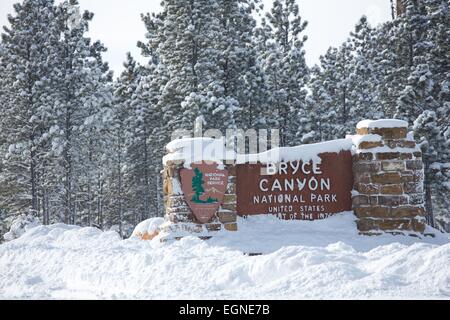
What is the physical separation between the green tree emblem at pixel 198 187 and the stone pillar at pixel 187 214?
217 millimetres

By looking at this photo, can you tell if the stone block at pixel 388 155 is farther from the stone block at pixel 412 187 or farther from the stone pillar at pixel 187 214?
the stone pillar at pixel 187 214

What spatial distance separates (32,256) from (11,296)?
4.15 meters

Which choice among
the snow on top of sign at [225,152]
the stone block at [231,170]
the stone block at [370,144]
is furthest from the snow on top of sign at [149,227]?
the stone block at [370,144]

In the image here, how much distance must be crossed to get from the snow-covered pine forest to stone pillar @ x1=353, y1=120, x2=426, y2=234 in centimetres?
1265

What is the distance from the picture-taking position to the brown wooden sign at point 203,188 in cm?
1077

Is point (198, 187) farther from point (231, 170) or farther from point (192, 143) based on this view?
point (192, 143)

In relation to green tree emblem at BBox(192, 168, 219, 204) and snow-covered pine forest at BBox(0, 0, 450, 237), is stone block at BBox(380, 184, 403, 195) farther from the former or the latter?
snow-covered pine forest at BBox(0, 0, 450, 237)

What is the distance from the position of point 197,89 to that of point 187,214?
16368mm

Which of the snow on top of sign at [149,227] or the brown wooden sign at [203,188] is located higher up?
the brown wooden sign at [203,188]

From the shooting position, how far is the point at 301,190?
11430 millimetres

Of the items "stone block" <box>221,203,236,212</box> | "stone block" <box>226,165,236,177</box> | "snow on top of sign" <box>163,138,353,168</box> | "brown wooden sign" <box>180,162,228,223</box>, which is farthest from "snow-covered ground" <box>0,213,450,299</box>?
"snow on top of sign" <box>163,138,353,168</box>

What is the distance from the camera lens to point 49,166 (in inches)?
1177

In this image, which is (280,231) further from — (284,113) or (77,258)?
(284,113)

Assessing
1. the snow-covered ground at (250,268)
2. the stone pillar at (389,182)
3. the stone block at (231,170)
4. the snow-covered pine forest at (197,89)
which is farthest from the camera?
the snow-covered pine forest at (197,89)
